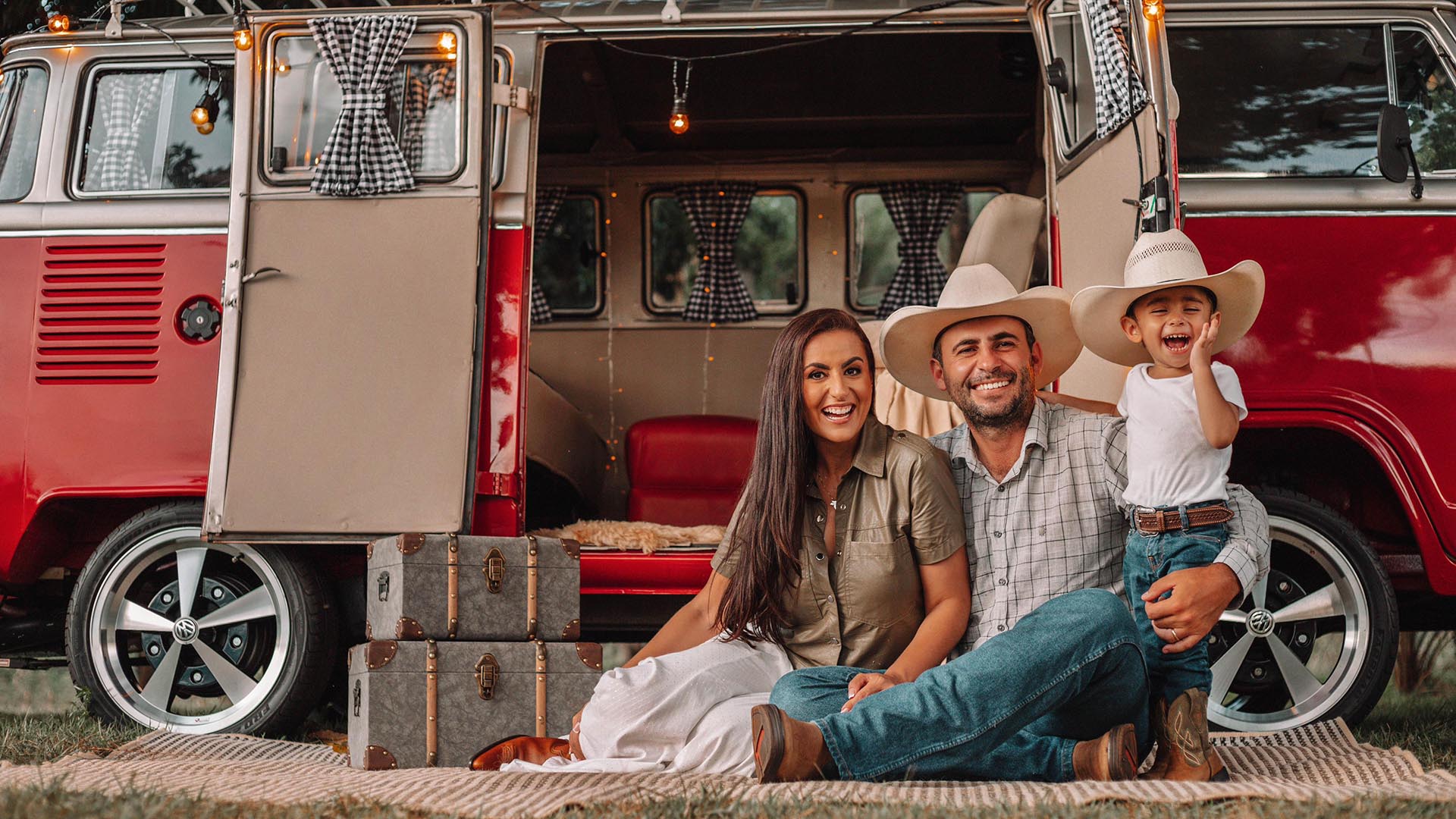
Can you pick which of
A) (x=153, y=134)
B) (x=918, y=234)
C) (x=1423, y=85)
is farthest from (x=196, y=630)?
(x=1423, y=85)

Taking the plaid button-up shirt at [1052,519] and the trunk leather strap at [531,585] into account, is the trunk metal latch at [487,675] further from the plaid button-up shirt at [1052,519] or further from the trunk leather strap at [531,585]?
the plaid button-up shirt at [1052,519]

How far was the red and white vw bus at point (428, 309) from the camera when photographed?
4137mm

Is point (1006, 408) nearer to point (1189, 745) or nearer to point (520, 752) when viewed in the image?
point (1189, 745)

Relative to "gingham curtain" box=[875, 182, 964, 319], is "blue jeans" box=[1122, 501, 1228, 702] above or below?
below

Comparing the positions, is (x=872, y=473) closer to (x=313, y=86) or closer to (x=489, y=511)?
(x=489, y=511)

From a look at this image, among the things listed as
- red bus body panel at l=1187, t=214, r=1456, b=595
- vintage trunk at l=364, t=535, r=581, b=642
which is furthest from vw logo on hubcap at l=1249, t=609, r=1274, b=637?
vintage trunk at l=364, t=535, r=581, b=642

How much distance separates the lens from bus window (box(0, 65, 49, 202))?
15.5ft

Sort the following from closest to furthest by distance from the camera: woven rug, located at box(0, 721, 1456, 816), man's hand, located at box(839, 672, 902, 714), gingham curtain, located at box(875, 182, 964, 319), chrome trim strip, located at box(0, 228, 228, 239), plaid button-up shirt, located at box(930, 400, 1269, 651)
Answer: woven rug, located at box(0, 721, 1456, 816) < man's hand, located at box(839, 672, 902, 714) < plaid button-up shirt, located at box(930, 400, 1269, 651) < chrome trim strip, located at box(0, 228, 228, 239) < gingham curtain, located at box(875, 182, 964, 319)

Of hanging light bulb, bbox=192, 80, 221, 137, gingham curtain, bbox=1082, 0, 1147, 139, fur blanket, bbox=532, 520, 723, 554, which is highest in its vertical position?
hanging light bulb, bbox=192, 80, 221, 137

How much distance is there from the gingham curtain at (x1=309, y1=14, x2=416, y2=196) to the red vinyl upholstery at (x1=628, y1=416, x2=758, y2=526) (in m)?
2.05

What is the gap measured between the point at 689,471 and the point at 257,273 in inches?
92.4

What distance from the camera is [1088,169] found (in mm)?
4332

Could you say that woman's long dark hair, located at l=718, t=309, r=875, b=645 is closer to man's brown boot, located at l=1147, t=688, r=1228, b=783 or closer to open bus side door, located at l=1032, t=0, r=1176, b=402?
man's brown boot, located at l=1147, t=688, r=1228, b=783

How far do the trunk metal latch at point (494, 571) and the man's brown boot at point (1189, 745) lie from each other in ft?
6.77
